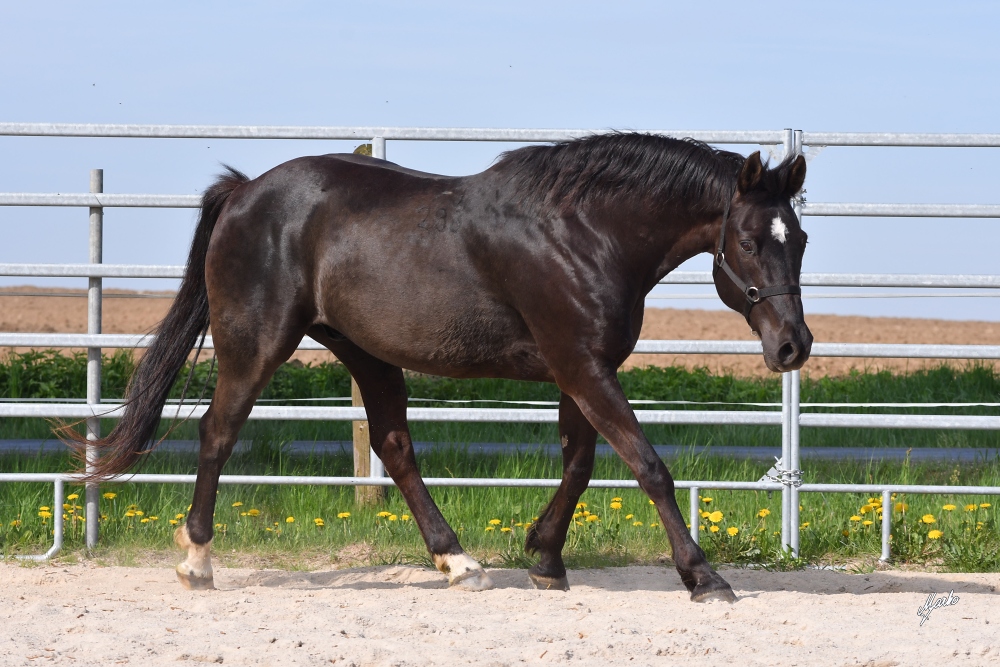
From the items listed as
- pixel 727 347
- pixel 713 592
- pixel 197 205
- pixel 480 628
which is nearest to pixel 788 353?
pixel 713 592

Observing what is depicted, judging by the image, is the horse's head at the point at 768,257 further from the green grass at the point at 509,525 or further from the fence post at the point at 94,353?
the fence post at the point at 94,353

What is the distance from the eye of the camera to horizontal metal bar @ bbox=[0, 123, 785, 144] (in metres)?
5.12

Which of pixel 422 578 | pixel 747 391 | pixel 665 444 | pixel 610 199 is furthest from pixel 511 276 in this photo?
pixel 747 391

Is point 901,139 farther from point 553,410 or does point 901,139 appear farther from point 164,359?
point 164,359

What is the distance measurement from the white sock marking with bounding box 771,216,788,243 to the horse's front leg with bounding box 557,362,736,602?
76 cm

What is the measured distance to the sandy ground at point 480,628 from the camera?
3090mm

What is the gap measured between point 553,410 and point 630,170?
1.33 meters

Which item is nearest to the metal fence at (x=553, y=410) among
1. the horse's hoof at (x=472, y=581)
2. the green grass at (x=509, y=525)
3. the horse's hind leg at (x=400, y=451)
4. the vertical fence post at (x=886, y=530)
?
the vertical fence post at (x=886, y=530)

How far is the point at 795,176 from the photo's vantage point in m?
3.92

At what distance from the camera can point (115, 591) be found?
4.36m

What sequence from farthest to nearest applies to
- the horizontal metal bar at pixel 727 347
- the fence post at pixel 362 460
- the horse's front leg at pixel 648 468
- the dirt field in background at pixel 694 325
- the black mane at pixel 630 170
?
1. the dirt field in background at pixel 694 325
2. the fence post at pixel 362 460
3. the horizontal metal bar at pixel 727 347
4. the black mane at pixel 630 170
5. the horse's front leg at pixel 648 468

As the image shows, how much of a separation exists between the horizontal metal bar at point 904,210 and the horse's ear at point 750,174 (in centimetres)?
130

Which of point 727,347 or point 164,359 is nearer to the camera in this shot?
point 164,359

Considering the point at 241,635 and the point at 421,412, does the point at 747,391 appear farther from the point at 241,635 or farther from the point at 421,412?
the point at 241,635
